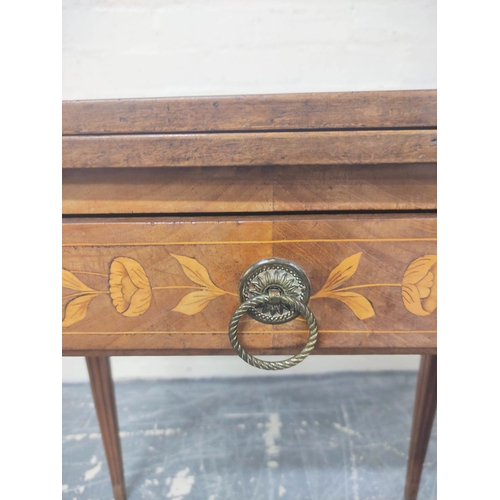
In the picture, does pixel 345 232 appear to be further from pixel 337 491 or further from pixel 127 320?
pixel 337 491

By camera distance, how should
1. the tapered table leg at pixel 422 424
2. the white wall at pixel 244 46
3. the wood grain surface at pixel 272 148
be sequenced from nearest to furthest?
the wood grain surface at pixel 272 148 → the tapered table leg at pixel 422 424 → the white wall at pixel 244 46

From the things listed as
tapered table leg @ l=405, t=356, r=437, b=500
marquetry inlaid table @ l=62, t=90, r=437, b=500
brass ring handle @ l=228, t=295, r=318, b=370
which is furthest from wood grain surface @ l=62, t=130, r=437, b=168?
tapered table leg @ l=405, t=356, r=437, b=500

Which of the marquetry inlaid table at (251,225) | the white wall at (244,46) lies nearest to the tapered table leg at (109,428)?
the marquetry inlaid table at (251,225)

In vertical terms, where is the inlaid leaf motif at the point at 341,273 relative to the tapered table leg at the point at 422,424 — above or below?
above

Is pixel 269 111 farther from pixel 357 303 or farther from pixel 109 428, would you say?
pixel 109 428

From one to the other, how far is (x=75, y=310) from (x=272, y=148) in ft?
0.84

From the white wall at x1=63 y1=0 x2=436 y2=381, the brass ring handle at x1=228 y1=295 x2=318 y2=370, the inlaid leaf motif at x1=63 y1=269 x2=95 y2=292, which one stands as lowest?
the brass ring handle at x1=228 y1=295 x2=318 y2=370

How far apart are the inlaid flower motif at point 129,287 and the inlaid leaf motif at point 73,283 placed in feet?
0.09

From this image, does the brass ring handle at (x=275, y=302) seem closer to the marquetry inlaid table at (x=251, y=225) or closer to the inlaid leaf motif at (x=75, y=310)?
the marquetry inlaid table at (x=251, y=225)

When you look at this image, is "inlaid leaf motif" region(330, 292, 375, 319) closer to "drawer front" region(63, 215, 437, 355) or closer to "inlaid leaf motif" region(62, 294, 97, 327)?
"drawer front" region(63, 215, 437, 355)

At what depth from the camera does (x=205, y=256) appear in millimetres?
371

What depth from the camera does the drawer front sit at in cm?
37

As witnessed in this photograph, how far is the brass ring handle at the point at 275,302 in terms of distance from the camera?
346 mm

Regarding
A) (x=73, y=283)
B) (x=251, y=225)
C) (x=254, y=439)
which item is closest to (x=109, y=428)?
(x=254, y=439)
